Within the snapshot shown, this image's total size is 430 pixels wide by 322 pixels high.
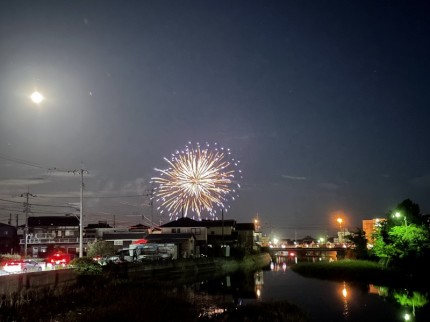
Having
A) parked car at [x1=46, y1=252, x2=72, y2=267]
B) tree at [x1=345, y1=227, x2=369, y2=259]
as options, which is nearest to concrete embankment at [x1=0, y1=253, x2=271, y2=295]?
parked car at [x1=46, y1=252, x2=72, y2=267]

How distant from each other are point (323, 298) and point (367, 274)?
17228mm

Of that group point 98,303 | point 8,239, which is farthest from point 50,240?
point 98,303

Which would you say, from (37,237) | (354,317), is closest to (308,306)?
(354,317)

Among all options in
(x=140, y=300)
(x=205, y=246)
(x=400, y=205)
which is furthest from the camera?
(x=205, y=246)

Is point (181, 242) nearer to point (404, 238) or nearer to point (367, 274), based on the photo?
point (367, 274)

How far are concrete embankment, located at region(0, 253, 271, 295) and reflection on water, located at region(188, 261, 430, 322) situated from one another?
5536 millimetres

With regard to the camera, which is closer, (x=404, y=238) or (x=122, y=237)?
(x=404, y=238)

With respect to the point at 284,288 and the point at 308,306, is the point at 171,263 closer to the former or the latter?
the point at 284,288

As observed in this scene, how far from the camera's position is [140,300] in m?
33.5

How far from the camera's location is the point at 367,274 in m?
59.4

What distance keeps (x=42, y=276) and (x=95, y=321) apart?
28.5ft

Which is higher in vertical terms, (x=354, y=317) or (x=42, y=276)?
(x=42, y=276)

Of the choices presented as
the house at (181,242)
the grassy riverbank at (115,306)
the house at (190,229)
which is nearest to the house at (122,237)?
the house at (190,229)

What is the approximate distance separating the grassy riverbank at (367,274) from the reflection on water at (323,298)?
103 inches
